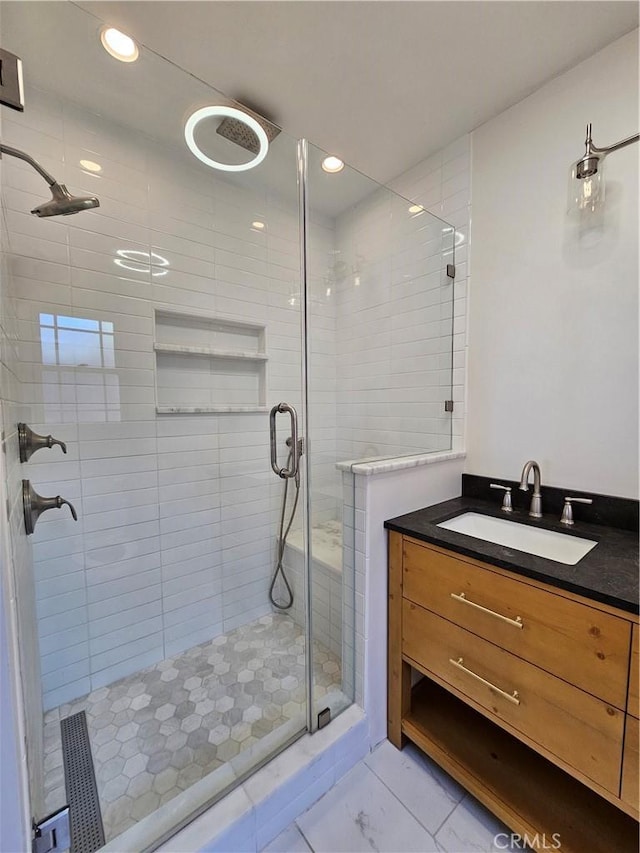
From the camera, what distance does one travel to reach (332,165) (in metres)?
1.71

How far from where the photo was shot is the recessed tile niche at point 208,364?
1.77m

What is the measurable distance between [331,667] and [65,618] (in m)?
1.20

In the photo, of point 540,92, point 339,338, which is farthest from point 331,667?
point 540,92

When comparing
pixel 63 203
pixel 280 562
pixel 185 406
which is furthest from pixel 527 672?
pixel 63 203

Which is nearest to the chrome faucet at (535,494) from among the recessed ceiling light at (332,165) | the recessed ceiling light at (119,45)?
the recessed ceiling light at (332,165)

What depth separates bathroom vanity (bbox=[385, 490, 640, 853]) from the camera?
83 centimetres

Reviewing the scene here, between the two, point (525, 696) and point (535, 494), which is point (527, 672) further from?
point (535, 494)

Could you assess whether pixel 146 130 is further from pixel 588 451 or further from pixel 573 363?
pixel 588 451

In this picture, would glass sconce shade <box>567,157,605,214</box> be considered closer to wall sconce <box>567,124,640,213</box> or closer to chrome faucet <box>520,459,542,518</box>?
wall sconce <box>567,124,640,213</box>

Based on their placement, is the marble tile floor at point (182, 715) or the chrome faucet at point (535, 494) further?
the chrome faucet at point (535, 494)

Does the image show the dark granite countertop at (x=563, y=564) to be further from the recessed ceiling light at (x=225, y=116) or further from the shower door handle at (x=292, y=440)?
the recessed ceiling light at (x=225, y=116)

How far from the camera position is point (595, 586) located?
86 centimetres

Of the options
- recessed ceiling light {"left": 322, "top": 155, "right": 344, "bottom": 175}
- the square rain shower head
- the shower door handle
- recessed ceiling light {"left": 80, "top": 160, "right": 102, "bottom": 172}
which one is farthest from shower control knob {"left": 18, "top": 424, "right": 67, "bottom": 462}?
recessed ceiling light {"left": 322, "top": 155, "right": 344, "bottom": 175}

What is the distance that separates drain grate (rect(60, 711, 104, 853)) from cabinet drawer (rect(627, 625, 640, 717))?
4.74ft
